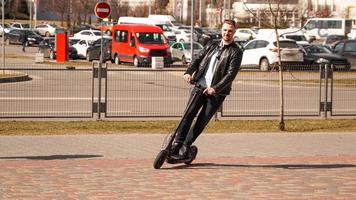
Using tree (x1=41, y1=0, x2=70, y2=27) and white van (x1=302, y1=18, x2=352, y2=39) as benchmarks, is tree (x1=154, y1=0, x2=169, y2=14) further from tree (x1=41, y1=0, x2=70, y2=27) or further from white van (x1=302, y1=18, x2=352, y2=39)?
white van (x1=302, y1=18, x2=352, y2=39)

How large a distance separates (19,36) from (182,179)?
59.2 meters

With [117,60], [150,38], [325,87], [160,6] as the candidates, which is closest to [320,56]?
[150,38]

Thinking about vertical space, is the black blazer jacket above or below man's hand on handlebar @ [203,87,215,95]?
above

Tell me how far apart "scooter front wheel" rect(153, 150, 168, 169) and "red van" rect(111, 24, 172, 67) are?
29.6 meters

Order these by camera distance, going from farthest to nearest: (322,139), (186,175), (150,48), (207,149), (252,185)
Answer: (150,48), (322,139), (207,149), (186,175), (252,185)

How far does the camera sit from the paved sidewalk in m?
8.30

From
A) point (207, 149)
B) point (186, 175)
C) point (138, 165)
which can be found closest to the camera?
point (186, 175)

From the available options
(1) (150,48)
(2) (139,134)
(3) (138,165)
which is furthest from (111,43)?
(3) (138,165)

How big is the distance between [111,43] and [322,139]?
30.9 meters

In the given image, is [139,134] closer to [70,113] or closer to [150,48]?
[70,113]

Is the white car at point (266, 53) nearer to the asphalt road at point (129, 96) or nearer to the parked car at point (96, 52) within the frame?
the parked car at point (96, 52)

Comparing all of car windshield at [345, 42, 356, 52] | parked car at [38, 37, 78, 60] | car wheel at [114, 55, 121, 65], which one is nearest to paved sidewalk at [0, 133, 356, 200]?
car windshield at [345, 42, 356, 52]

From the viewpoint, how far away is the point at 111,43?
43281mm

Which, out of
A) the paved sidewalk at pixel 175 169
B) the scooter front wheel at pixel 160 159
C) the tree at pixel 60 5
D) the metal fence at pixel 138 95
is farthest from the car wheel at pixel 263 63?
the tree at pixel 60 5
